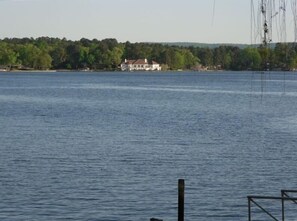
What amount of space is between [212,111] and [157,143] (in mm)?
35080

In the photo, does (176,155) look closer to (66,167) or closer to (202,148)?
(202,148)

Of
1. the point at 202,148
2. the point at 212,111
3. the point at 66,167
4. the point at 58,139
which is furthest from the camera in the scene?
the point at 212,111

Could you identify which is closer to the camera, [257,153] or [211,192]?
[211,192]

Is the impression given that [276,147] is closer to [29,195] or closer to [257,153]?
[257,153]

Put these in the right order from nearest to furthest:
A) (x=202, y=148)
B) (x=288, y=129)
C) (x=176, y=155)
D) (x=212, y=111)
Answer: (x=176, y=155), (x=202, y=148), (x=288, y=129), (x=212, y=111)

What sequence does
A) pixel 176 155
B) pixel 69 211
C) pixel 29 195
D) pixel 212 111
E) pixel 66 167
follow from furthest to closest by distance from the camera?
1. pixel 212 111
2. pixel 176 155
3. pixel 66 167
4. pixel 29 195
5. pixel 69 211

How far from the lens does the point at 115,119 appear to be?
72.6 meters

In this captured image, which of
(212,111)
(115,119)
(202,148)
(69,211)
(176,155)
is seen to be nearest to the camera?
(69,211)

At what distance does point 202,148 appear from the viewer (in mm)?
47719

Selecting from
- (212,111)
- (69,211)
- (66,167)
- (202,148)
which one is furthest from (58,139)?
(212,111)

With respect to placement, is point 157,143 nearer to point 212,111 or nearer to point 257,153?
point 257,153

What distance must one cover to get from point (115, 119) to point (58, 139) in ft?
63.9

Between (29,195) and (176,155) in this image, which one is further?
(176,155)

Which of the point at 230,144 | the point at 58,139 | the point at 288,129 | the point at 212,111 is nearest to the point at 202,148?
the point at 230,144
